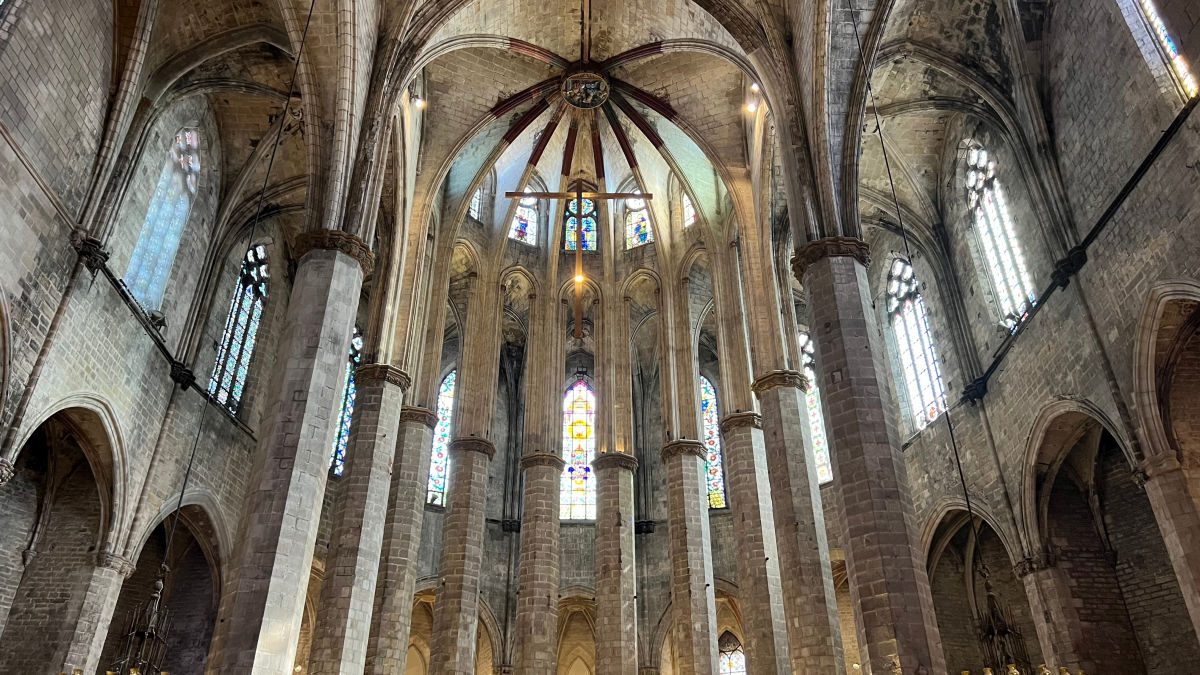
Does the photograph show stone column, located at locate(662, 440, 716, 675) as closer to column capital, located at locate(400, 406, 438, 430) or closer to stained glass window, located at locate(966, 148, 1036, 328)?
column capital, located at locate(400, 406, 438, 430)

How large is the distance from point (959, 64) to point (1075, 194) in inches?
138

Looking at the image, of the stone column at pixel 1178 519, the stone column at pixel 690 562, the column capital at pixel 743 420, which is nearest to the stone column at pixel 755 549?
the column capital at pixel 743 420

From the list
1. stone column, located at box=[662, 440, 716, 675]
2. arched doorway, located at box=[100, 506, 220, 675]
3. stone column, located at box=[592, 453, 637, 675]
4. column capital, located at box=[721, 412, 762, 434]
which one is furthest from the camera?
column capital, located at box=[721, 412, 762, 434]

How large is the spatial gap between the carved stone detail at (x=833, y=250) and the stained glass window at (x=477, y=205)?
11313mm

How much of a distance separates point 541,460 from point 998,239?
10729mm

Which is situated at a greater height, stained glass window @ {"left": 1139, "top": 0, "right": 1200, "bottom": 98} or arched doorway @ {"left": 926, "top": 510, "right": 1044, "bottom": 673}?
stained glass window @ {"left": 1139, "top": 0, "right": 1200, "bottom": 98}

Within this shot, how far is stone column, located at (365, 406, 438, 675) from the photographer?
53.3 feet

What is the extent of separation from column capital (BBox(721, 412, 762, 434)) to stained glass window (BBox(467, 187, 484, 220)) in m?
8.88

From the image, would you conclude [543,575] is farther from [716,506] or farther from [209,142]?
[209,142]

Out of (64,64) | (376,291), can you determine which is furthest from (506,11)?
(64,64)

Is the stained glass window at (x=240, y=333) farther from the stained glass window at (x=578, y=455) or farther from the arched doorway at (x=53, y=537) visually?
the stained glass window at (x=578, y=455)

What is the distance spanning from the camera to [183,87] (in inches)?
631

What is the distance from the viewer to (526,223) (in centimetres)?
2514

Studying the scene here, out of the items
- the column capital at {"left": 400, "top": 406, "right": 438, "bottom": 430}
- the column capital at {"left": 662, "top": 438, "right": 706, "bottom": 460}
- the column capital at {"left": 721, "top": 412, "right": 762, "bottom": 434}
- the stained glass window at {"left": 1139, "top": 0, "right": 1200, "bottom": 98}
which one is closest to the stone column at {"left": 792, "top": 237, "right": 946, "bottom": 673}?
the stained glass window at {"left": 1139, "top": 0, "right": 1200, "bottom": 98}
